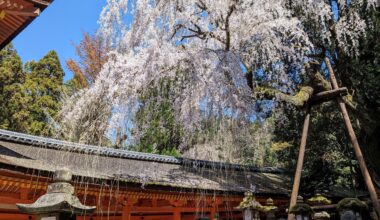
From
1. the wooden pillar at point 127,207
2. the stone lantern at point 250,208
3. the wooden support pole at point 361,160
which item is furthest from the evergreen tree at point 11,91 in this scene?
the wooden support pole at point 361,160

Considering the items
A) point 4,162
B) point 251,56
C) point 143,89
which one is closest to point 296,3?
point 251,56

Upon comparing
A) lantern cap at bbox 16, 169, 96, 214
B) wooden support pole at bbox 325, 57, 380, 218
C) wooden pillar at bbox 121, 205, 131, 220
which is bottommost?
wooden pillar at bbox 121, 205, 131, 220

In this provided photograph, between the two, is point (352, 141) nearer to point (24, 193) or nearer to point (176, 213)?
point (176, 213)

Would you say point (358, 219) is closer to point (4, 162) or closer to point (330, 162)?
point (330, 162)

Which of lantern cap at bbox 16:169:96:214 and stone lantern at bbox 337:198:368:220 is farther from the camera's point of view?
stone lantern at bbox 337:198:368:220

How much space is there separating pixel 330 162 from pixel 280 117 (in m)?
2.42

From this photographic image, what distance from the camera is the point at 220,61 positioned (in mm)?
7730

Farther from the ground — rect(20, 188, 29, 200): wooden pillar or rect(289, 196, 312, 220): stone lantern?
rect(20, 188, 29, 200): wooden pillar

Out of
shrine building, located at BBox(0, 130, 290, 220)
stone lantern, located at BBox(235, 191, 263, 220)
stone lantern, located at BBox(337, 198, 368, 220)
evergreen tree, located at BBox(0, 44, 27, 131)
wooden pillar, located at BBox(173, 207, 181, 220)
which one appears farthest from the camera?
evergreen tree, located at BBox(0, 44, 27, 131)

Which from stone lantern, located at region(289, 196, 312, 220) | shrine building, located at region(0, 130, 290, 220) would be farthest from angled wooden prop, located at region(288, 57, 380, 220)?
shrine building, located at region(0, 130, 290, 220)

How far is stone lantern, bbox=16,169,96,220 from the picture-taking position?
380 cm

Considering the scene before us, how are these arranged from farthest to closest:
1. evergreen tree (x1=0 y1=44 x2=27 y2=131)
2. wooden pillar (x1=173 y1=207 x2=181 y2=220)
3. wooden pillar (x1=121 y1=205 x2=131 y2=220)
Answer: evergreen tree (x1=0 y1=44 x2=27 y2=131) < wooden pillar (x1=173 y1=207 x2=181 y2=220) < wooden pillar (x1=121 y1=205 x2=131 y2=220)

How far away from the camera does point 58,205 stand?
12.3 ft

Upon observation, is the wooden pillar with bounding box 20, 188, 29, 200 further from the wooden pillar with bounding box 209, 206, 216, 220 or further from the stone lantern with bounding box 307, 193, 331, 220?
the stone lantern with bounding box 307, 193, 331, 220
